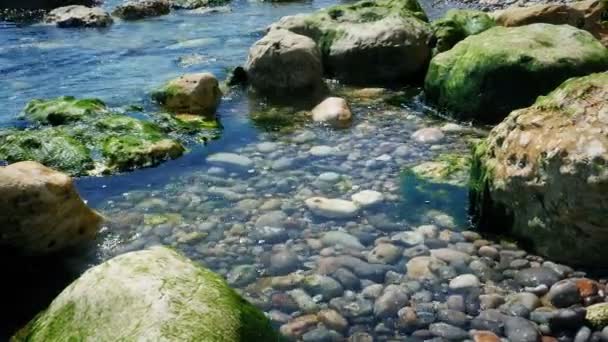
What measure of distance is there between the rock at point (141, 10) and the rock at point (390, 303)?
1842 centimetres

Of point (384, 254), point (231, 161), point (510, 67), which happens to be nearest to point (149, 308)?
point (384, 254)

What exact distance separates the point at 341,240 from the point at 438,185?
1.76 m

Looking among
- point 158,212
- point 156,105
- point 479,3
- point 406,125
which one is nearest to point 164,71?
point 156,105

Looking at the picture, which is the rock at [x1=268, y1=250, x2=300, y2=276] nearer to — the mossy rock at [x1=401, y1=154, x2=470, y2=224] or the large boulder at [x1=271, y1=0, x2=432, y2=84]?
the mossy rock at [x1=401, y1=154, x2=470, y2=224]

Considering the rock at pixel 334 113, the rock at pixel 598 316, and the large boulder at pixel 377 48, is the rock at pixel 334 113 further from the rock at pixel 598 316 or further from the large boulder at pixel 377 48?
the rock at pixel 598 316

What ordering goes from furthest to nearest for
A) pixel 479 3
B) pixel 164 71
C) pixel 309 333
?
1. pixel 479 3
2. pixel 164 71
3. pixel 309 333

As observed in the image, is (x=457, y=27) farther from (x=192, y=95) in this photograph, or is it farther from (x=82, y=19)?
(x=82, y=19)

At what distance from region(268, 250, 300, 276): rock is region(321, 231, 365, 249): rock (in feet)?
1.28

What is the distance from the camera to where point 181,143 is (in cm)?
870

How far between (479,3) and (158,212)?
59.3ft

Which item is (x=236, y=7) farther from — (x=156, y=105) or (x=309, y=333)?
(x=309, y=333)

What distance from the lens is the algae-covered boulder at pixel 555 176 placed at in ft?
16.5

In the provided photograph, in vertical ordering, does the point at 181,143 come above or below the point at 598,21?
below

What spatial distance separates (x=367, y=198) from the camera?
265 inches
